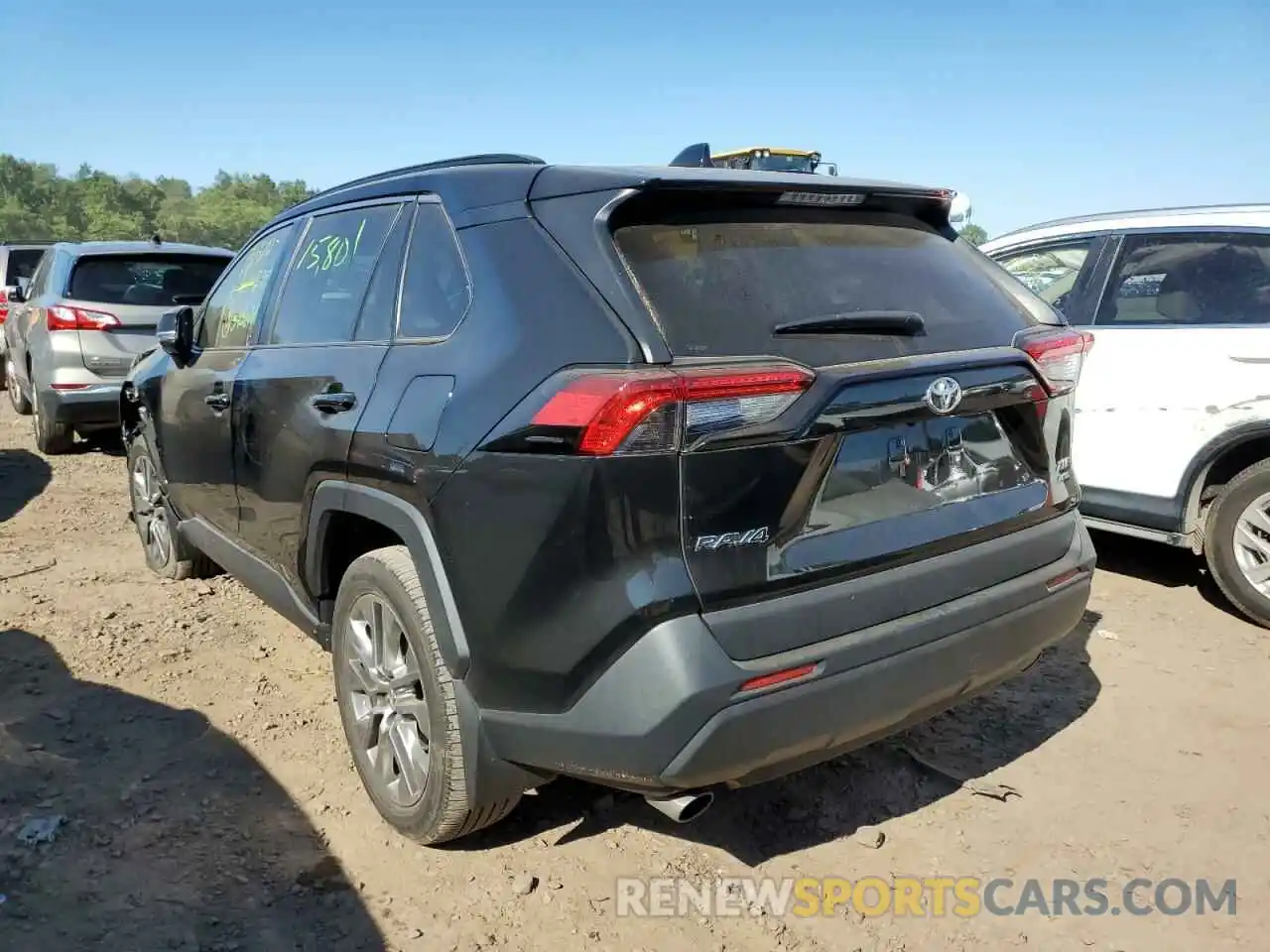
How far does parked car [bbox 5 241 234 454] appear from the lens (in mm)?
7293

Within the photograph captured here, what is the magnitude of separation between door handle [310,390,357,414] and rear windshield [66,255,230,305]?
5081 millimetres

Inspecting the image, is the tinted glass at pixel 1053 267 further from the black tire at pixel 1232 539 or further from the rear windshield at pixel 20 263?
the rear windshield at pixel 20 263

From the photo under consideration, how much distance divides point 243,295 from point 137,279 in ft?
14.3

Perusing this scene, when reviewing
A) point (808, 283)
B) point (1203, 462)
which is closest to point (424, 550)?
point (808, 283)

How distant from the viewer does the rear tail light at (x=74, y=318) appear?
725cm

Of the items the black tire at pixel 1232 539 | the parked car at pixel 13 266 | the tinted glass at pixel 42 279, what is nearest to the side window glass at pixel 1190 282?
the black tire at pixel 1232 539

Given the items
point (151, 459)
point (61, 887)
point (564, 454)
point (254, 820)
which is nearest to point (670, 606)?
point (564, 454)

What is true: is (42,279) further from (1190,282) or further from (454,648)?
(1190,282)

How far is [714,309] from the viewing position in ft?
7.04

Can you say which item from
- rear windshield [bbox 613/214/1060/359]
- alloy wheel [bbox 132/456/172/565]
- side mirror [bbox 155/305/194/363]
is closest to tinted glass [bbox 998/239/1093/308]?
rear windshield [bbox 613/214/1060/359]

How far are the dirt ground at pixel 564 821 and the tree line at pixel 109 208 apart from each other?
200 feet

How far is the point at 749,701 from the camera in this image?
6.56 feet

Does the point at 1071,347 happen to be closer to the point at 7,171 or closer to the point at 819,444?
the point at 819,444

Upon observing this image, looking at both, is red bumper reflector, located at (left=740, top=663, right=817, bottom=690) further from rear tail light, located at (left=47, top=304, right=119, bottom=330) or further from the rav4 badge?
rear tail light, located at (left=47, top=304, right=119, bottom=330)
